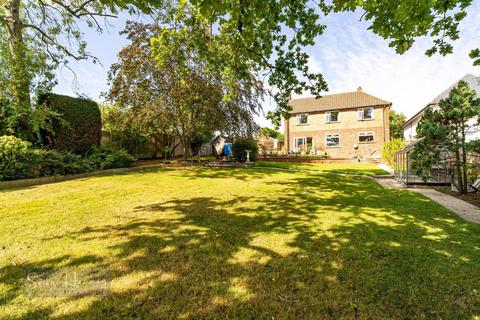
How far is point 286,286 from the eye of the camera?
8.36 feet

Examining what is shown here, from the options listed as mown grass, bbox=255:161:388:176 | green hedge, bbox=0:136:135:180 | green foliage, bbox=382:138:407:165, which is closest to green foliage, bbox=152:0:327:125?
green hedge, bbox=0:136:135:180

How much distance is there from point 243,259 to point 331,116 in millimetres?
29539

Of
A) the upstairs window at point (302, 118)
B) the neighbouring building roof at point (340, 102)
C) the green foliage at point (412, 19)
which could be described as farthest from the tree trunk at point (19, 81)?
the upstairs window at point (302, 118)

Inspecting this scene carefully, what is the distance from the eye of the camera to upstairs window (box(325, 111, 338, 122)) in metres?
29.1

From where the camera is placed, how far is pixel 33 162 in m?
9.02

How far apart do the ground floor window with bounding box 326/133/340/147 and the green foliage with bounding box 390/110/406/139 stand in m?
26.5

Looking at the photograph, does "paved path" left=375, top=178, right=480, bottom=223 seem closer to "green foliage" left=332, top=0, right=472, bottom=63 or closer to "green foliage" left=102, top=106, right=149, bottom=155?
"green foliage" left=332, top=0, right=472, bottom=63

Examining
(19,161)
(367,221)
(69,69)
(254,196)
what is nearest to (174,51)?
(254,196)

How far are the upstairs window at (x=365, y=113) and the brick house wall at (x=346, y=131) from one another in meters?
0.33

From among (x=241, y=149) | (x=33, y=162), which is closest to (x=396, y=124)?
(x=241, y=149)

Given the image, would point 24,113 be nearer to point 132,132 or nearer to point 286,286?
point 132,132

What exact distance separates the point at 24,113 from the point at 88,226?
9082 millimetres

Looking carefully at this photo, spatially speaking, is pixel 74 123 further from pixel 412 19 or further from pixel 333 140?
pixel 333 140

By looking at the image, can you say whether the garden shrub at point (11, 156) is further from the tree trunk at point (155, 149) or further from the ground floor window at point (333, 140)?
the ground floor window at point (333, 140)
